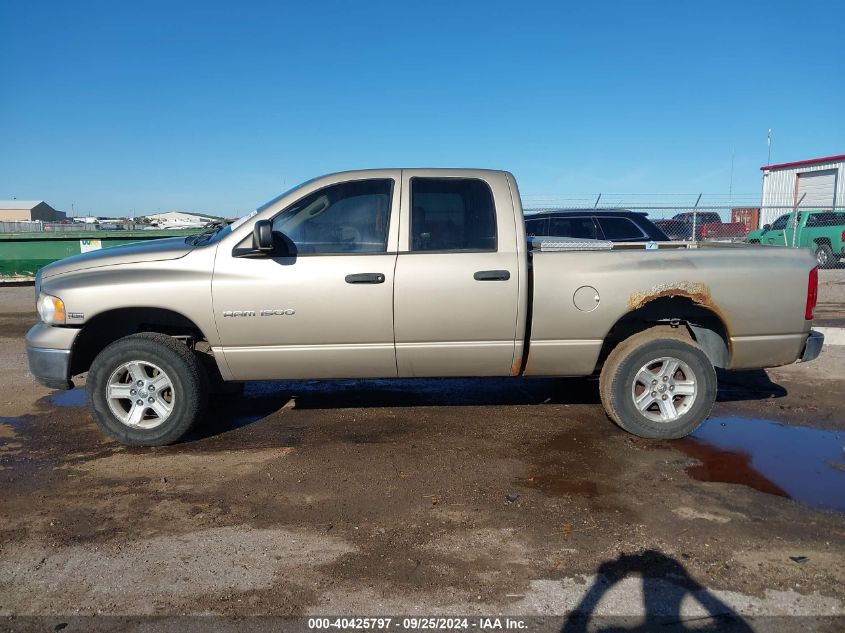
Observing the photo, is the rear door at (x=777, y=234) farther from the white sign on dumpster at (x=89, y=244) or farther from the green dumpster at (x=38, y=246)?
the white sign on dumpster at (x=89, y=244)

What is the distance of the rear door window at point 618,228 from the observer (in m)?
10.7

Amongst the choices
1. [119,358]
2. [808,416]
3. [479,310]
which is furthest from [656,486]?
[119,358]

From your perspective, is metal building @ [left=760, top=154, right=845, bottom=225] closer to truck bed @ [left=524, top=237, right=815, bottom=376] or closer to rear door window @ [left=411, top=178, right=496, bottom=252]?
truck bed @ [left=524, top=237, right=815, bottom=376]

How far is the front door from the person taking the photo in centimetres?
458

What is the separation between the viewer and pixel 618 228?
10.8m

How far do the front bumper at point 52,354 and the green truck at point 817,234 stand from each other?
1833 cm

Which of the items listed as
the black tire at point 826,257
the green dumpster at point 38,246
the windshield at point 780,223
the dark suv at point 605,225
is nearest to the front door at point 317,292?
the dark suv at point 605,225

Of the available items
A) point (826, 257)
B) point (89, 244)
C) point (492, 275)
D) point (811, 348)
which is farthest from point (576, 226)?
point (89, 244)

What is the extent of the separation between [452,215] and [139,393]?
2730 mm

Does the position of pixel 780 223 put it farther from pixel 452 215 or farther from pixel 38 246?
pixel 38 246

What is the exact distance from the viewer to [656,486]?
160 inches

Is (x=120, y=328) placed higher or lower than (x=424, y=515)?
higher

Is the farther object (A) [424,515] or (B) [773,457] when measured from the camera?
(B) [773,457]

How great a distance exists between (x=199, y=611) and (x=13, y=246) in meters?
17.2
